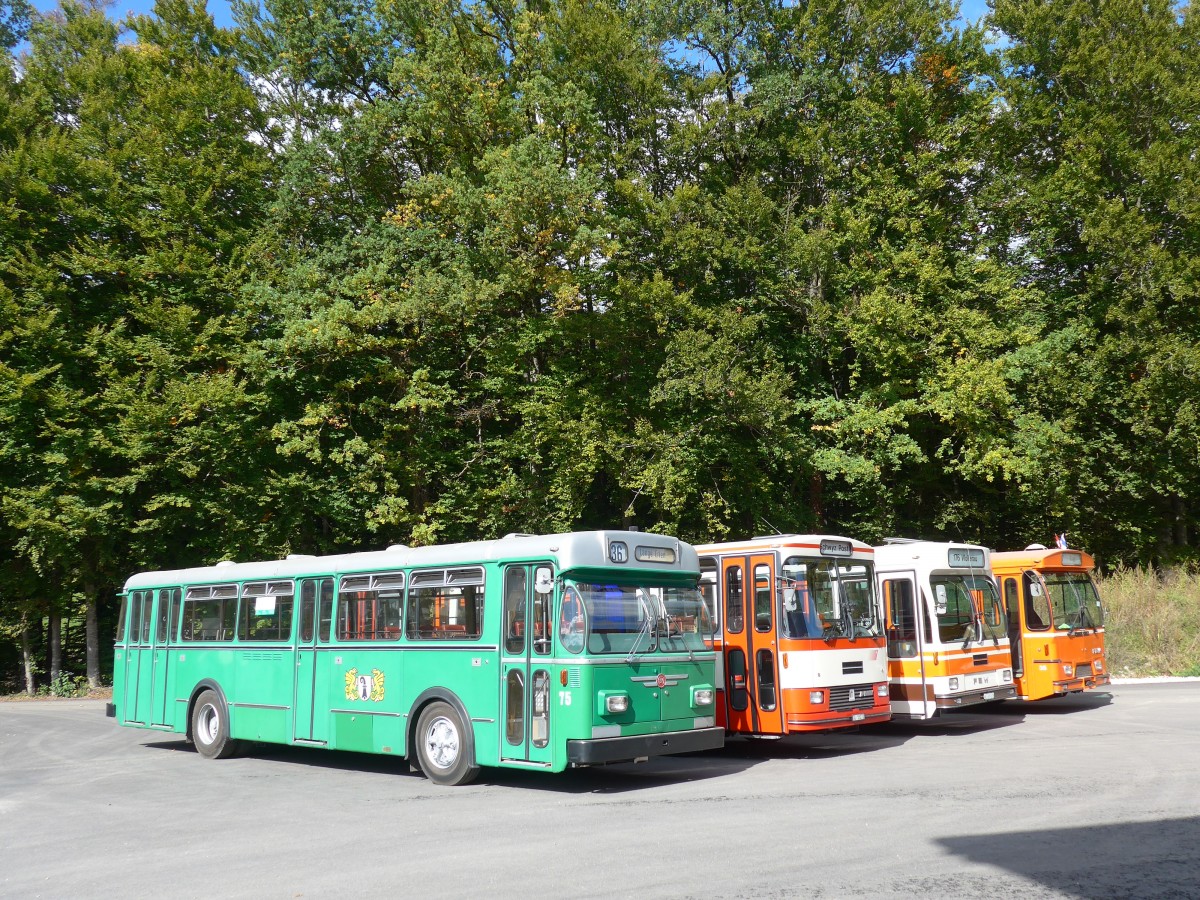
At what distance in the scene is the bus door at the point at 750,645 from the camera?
14609mm

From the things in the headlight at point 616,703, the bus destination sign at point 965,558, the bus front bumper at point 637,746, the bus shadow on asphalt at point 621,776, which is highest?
the bus destination sign at point 965,558

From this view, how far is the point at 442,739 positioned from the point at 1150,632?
67.0 ft

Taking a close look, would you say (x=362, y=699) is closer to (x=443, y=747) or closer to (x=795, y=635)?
(x=443, y=747)

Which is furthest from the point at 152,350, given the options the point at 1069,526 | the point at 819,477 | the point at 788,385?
the point at 1069,526

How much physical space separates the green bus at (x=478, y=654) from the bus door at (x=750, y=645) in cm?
171

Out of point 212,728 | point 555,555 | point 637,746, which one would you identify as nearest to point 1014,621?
point 637,746

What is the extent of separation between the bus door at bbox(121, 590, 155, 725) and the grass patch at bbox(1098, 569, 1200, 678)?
21.8 metres

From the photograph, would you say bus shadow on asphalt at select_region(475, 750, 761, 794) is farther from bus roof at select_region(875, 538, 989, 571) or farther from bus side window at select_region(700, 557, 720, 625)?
bus roof at select_region(875, 538, 989, 571)

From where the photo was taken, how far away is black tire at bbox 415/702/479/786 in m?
12.5

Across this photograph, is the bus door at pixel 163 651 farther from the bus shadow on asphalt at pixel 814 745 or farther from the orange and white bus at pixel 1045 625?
the orange and white bus at pixel 1045 625

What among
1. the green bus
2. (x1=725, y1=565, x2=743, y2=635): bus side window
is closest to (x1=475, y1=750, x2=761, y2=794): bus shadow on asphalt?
the green bus

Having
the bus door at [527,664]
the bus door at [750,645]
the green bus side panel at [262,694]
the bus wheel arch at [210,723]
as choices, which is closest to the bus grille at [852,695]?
the bus door at [750,645]

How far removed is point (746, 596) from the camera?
1505cm

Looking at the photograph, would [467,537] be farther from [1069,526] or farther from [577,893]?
Result: [577,893]
